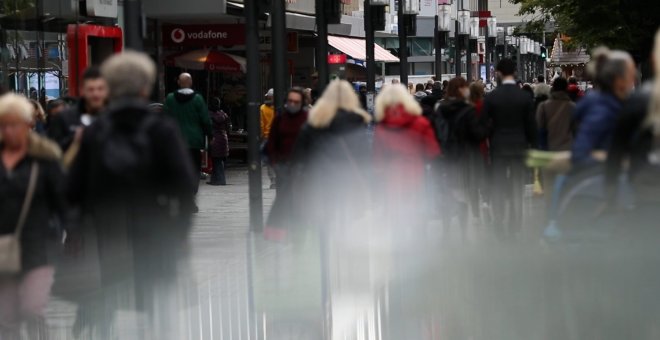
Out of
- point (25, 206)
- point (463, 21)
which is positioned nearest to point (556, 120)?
point (25, 206)

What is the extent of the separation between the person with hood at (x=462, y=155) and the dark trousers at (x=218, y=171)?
1113 cm

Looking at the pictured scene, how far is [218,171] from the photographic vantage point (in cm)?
2944

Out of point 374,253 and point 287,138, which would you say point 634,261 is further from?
point 287,138

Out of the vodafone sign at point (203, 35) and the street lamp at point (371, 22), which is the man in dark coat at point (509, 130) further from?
the vodafone sign at point (203, 35)

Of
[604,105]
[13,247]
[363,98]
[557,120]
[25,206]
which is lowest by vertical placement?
[363,98]

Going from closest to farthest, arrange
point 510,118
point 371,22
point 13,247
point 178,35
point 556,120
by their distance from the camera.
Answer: point 13,247, point 510,118, point 556,120, point 371,22, point 178,35

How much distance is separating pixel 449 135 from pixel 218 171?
11630 mm

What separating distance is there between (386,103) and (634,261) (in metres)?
2.49

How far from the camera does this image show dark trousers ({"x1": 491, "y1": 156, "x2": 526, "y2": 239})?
56.9ft

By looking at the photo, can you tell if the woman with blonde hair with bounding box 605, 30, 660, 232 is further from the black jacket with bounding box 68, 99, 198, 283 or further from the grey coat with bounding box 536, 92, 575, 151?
the grey coat with bounding box 536, 92, 575, 151

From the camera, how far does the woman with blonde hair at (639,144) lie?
7.64 m

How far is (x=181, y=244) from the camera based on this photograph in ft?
29.8

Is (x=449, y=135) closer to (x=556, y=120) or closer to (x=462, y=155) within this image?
(x=462, y=155)

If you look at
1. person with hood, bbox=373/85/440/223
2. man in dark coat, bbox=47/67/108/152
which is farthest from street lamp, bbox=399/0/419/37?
man in dark coat, bbox=47/67/108/152
